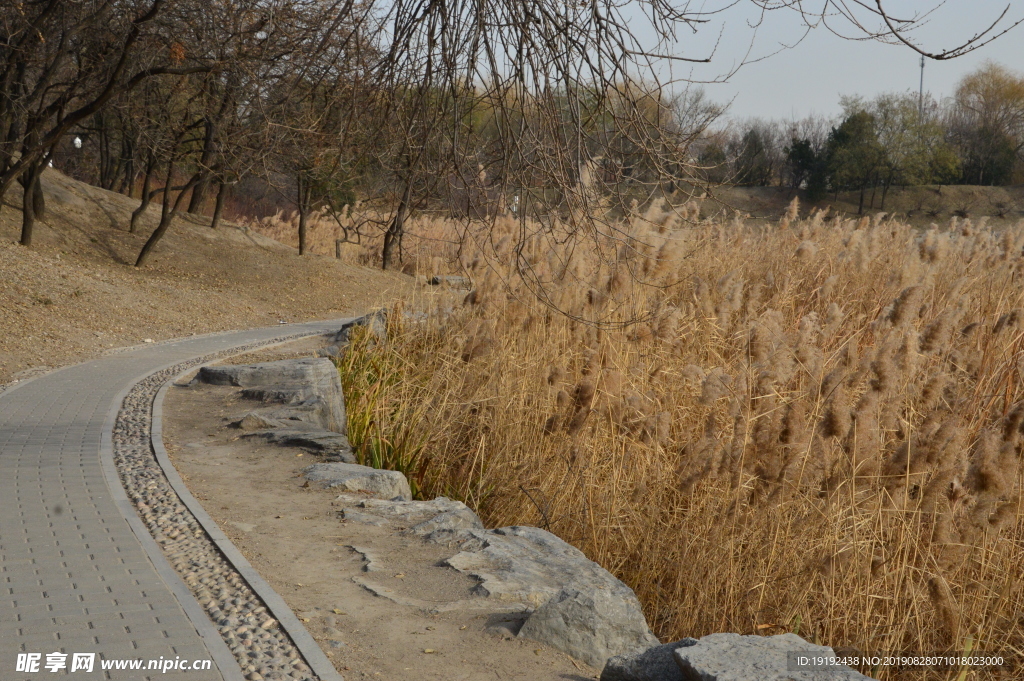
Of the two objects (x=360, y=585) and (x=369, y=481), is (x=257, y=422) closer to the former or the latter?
(x=369, y=481)

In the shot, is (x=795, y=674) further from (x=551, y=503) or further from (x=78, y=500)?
(x=78, y=500)

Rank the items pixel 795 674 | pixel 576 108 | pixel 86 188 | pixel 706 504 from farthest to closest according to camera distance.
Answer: pixel 86 188, pixel 706 504, pixel 576 108, pixel 795 674

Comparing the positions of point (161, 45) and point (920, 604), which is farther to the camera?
point (161, 45)

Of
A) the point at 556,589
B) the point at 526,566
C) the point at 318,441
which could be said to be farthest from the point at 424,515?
the point at 318,441

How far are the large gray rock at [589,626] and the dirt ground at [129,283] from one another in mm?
5866

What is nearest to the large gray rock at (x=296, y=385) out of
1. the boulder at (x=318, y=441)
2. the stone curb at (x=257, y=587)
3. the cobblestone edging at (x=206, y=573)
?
the boulder at (x=318, y=441)

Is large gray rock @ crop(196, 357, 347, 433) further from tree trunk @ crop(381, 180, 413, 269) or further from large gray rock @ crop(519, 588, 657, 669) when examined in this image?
large gray rock @ crop(519, 588, 657, 669)

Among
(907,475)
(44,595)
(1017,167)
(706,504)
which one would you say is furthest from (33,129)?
(1017,167)

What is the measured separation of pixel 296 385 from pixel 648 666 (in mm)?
6056

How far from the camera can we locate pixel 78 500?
578 centimetres

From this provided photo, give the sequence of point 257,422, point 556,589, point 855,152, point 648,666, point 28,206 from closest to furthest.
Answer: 1. point 648,666
2. point 556,589
3. point 257,422
4. point 28,206
5. point 855,152

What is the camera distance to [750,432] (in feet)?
16.0

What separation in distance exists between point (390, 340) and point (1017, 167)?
135ft

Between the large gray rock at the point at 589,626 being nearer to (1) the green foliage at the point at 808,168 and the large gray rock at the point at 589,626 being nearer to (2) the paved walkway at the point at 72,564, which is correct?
(2) the paved walkway at the point at 72,564
